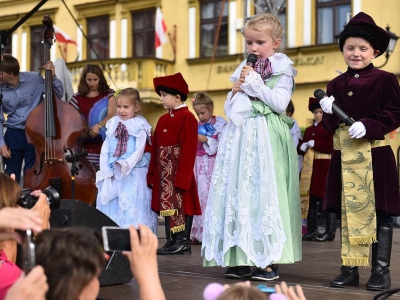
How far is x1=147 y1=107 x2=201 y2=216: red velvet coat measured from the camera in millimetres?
7324

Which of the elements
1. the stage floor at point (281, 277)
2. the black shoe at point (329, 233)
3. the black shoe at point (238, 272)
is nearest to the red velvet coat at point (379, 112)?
the stage floor at point (281, 277)

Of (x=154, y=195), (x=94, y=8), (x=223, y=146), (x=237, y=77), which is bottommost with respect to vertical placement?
(x=154, y=195)

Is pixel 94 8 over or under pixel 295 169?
over

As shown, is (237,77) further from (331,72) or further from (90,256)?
(331,72)

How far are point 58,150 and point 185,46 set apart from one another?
18.3m

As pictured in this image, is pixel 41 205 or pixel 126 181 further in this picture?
pixel 126 181

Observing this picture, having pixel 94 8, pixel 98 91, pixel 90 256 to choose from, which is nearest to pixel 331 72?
pixel 94 8

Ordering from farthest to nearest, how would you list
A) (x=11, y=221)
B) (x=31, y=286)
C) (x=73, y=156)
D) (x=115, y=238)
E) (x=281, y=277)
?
(x=73, y=156)
(x=281, y=277)
(x=11, y=221)
(x=115, y=238)
(x=31, y=286)

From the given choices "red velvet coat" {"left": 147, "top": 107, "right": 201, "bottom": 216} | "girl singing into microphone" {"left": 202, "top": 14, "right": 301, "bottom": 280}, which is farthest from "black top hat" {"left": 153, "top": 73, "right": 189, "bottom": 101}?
"girl singing into microphone" {"left": 202, "top": 14, "right": 301, "bottom": 280}

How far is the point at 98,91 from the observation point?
27.7 ft

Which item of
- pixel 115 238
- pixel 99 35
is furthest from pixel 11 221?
pixel 99 35

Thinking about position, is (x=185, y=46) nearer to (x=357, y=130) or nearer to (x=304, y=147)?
(x=304, y=147)

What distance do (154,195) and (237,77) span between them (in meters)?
1.98

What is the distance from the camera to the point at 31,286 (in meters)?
2.21
